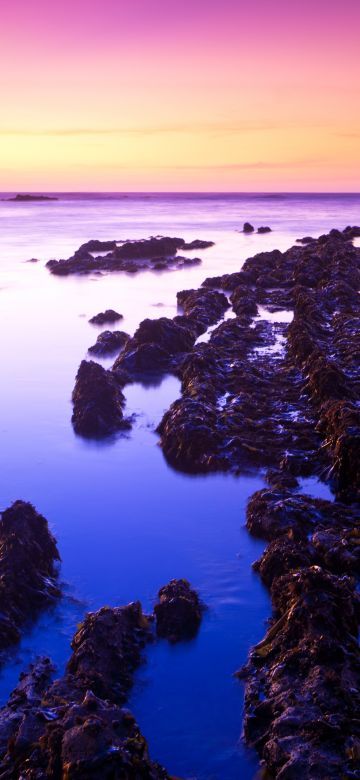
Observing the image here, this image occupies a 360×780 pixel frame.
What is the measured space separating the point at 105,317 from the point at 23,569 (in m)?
12.4

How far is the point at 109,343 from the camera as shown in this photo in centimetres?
1459

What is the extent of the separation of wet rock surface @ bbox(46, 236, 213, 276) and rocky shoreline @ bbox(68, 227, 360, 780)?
10.4 meters

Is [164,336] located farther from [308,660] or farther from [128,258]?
[128,258]

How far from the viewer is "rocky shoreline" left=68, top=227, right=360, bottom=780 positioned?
407cm

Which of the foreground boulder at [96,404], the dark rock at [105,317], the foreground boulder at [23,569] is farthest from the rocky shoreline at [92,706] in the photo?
the dark rock at [105,317]

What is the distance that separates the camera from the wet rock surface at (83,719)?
3251 millimetres

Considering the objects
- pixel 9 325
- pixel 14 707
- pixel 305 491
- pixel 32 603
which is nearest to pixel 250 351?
pixel 305 491

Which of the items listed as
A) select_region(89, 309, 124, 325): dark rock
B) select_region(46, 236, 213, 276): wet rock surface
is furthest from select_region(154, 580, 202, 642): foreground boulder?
select_region(46, 236, 213, 276): wet rock surface

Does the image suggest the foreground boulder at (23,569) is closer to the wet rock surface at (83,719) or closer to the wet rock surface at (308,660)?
the wet rock surface at (83,719)

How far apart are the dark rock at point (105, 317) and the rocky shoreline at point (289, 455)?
6.47 ft

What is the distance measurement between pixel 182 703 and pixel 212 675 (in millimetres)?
342

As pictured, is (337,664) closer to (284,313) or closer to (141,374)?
(141,374)

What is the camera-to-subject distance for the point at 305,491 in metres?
7.45

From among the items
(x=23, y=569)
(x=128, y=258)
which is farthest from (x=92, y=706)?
(x=128, y=258)
